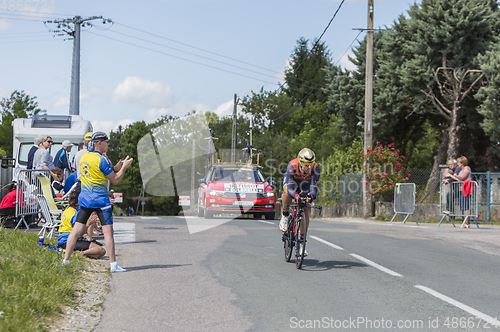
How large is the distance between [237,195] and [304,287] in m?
11.6

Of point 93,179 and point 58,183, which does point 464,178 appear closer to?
point 58,183

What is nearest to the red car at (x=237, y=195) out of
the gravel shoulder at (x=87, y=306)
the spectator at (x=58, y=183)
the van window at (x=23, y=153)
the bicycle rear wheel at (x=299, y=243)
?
the van window at (x=23, y=153)

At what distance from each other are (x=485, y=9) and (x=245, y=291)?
22.6 m

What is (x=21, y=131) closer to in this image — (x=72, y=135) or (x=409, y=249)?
(x=72, y=135)

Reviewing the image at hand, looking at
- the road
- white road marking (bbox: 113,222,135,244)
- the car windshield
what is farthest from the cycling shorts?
the car windshield

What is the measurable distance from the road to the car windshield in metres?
7.55

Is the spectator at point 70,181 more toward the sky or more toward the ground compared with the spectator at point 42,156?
more toward the ground

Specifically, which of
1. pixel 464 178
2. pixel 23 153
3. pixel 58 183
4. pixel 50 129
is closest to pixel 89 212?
pixel 58 183

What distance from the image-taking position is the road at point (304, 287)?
16.1 feet

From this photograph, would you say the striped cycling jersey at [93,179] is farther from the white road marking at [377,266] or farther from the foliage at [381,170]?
the foliage at [381,170]

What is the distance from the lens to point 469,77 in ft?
80.3

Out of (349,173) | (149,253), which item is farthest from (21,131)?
(349,173)

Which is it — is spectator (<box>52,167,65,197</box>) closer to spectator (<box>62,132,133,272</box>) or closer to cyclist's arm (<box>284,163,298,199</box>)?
spectator (<box>62,132,133,272</box>)

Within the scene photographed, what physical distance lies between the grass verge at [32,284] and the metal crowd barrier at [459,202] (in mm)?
12097
